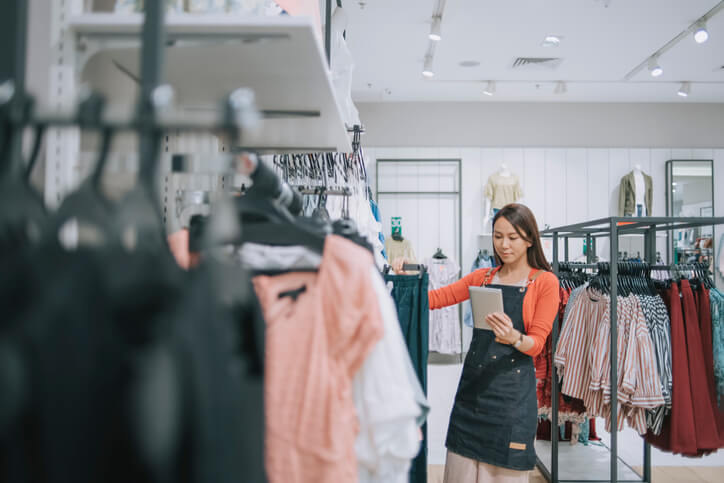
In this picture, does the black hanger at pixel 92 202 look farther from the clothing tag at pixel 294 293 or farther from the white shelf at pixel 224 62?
the clothing tag at pixel 294 293

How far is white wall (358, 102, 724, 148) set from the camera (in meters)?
6.02

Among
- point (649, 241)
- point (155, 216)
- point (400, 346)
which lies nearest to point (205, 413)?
point (155, 216)

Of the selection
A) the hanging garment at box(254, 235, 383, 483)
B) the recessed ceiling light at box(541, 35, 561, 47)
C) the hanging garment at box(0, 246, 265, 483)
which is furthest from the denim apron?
the recessed ceiling light at box(541, 35, 561, 47)

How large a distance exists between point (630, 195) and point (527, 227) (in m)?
4.39

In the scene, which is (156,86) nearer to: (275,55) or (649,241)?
(275,55)

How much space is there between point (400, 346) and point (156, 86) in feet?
1.94

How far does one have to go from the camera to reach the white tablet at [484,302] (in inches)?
73.1

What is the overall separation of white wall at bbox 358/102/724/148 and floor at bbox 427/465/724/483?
396 centimetres

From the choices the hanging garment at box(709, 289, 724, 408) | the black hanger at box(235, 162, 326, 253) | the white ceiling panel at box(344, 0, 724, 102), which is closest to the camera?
the black hanger at box(235, 162, 326, 253)

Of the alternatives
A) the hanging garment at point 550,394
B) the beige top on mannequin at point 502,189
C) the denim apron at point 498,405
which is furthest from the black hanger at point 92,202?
the beige top on mannequin at point 502,189

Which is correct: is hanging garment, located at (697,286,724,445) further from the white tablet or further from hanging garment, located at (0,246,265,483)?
hanging garment, located at (0,246,265,483)

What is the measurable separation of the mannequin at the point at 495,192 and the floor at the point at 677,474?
3.09 meters

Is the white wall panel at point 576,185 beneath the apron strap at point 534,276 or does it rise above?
above

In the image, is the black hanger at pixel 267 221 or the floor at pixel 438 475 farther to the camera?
the floor at pixel 438 475
